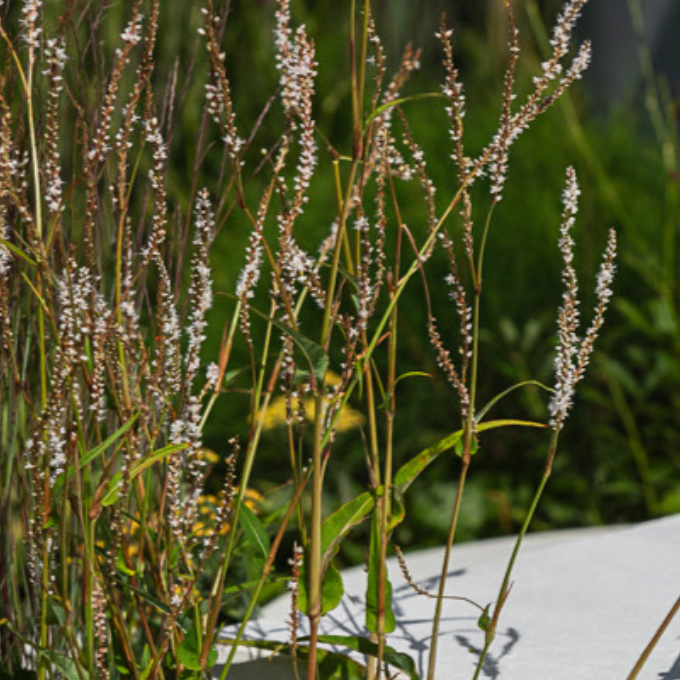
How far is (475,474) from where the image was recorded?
141 inches

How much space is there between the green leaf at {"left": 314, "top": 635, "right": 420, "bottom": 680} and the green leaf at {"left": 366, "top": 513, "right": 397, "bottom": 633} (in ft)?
0.09

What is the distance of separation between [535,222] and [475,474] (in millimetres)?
782

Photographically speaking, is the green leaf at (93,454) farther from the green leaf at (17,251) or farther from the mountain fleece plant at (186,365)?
the green leaf at (17,251)

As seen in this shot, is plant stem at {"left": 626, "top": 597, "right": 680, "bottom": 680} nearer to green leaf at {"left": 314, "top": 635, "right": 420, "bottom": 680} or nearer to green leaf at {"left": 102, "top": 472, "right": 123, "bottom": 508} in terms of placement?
green leaf at {"left": 314, "top": 635, "right": 420, "bottom": 680}

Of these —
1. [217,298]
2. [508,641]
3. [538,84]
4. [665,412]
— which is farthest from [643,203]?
[538,84]

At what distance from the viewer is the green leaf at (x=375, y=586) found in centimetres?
121

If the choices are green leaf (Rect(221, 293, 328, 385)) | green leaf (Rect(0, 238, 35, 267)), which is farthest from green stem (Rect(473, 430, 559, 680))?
green leaf (Rect(0, 238, 35, 267))

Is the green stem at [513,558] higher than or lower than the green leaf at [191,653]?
higher

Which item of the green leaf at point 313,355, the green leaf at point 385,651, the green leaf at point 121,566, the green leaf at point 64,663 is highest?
the green leaf at point 313,355

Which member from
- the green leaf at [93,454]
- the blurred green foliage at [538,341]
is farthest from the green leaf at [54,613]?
the blurred green foliage at [538,341]

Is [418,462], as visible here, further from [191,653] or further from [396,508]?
[191,653]

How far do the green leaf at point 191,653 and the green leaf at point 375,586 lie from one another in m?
0.17

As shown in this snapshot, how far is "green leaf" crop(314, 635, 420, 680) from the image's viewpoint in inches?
48.9

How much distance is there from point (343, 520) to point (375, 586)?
0.08 metres
